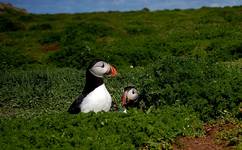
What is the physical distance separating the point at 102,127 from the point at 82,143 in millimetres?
952

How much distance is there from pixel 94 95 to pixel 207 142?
8.39ft

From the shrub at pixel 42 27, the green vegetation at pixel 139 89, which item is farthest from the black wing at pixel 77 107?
the shrub at pixel 42 27

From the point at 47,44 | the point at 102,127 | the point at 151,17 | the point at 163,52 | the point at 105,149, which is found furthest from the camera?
the point at 151,17

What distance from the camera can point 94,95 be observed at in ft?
39.7

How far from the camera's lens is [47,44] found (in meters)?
38.6

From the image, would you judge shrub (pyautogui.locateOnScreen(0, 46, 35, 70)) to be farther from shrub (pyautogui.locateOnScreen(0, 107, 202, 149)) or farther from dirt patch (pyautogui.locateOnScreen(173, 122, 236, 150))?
dirt patch (pyautogui.locateOnScreen(173, 122, 236, 150))

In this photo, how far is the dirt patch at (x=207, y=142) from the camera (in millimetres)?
11227

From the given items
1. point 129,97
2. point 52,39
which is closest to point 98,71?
point 129,97

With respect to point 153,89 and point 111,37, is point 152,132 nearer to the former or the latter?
point 153,89

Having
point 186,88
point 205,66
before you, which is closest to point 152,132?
point 186,88

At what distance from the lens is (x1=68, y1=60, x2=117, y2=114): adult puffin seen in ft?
39.7

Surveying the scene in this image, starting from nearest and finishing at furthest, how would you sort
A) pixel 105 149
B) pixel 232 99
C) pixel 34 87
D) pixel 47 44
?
pixel 105 149
pixel 232 99
pixel 34 87
pixel 47 44

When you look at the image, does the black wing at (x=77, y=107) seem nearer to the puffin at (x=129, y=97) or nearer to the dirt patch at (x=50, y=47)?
the puffin at (x=129, y=97)

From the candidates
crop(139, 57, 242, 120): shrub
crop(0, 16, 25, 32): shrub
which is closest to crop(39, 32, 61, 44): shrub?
crop(0, 16, 25, 32): shrub
